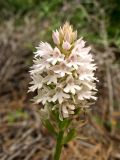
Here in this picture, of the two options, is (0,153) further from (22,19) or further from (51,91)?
(22,19)

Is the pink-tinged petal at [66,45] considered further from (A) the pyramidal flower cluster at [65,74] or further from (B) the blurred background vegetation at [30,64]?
(B) the blurred background vegetation at [30,64]

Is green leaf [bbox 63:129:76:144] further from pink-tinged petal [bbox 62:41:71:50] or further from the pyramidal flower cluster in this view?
pink-tinged petal [bbox 62:41:71:50]

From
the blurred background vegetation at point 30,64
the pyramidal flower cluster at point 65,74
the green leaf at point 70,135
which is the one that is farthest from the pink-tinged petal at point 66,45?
the blurred background vegetation at point 30,64

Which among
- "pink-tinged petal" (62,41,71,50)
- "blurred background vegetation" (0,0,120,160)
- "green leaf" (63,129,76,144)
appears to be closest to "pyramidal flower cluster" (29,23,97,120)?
"pink-tinged petal" (62,41,71,50)

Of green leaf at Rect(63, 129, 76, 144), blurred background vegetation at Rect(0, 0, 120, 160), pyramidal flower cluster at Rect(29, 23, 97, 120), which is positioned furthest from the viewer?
blurred background vegetation at Rect(0, 0, 120, 160)

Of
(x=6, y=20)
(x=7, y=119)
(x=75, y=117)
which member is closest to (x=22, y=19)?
(x=6, y=20)

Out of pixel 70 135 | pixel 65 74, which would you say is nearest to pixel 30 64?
pixel 70 135

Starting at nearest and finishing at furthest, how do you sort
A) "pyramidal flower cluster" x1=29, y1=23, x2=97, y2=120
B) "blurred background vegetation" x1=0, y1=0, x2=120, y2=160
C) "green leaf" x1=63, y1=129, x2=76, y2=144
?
"pyramidal flower cluster" x1=29, y1=23, x2=97, y2=120
"green leaf" x1=63, y1=129, x2=76, y2=144
"blurred background vegetation" x1=0, y1=0, x2=120, y2=160
